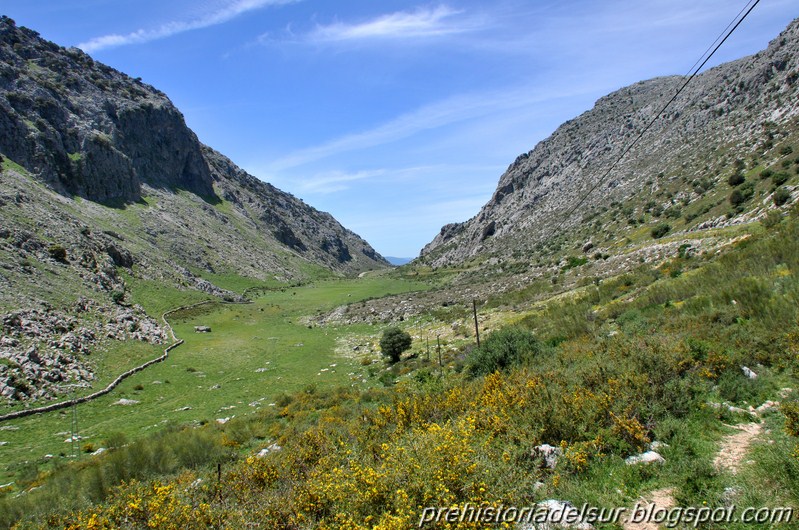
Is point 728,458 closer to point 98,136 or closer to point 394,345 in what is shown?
point 394,345

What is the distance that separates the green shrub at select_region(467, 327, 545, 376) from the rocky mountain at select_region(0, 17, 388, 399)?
21.8 m

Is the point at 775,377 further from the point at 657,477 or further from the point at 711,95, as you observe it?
the point at 711,95

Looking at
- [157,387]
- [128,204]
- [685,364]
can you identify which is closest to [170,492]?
[685,364]

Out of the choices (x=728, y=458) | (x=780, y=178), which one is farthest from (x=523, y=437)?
(x=780, y=178)

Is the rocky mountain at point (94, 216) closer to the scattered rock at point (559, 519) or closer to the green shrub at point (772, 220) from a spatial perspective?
the scattered rock at point (559, 519)

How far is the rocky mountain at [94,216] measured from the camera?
26.8 metres

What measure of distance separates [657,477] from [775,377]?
4.33 meters

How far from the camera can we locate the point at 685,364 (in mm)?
8992

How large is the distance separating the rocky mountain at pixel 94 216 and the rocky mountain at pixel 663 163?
3287 cm

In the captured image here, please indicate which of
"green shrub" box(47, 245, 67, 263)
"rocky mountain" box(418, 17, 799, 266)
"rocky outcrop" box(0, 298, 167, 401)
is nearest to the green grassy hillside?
"rocky outcrop" box(0, 298, 167, 401)

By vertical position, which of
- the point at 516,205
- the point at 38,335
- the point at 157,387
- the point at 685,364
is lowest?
the point at 157,387

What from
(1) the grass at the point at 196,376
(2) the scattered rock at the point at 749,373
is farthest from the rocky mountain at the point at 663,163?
(1) the grass at the point at 196,376

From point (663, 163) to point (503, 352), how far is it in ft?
220

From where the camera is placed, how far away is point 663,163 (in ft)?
216
